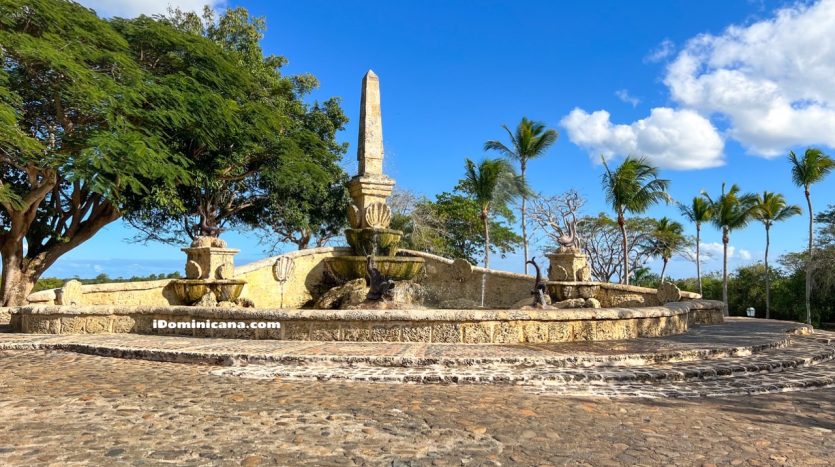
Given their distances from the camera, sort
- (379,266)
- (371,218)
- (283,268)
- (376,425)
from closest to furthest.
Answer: (376,425) < (379,266) < (371,218) < (283,268)

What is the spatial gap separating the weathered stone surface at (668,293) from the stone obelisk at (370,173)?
701 centimetres

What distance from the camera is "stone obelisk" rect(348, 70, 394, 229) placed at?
11656 mm

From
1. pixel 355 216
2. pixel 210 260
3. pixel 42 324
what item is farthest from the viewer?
pixel 210 260

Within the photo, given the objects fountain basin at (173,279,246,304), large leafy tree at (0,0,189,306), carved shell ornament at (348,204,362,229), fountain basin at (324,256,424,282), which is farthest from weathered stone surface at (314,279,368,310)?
large leafy tree at (0,0,189,306)

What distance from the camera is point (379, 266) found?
36.3 feet

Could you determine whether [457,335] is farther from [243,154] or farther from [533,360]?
[243,154]

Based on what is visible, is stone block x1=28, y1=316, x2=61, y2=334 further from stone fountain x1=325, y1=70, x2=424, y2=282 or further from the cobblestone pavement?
stone fountain x1=325, y1=70, x2=424, y2=282

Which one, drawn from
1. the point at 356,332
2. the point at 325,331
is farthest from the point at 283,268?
the point at 356,332

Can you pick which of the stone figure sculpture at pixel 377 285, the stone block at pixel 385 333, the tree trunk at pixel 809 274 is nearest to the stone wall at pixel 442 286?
the stone figure sculpture at pixel 377 285

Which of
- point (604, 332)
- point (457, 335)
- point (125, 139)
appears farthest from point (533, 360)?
point (125, 139)

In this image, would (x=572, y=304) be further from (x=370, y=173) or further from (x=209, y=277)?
(x=209, y=277)

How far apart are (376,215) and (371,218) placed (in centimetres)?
12

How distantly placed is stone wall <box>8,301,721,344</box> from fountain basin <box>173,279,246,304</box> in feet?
10.3

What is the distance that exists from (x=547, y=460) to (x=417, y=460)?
80 cm
